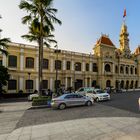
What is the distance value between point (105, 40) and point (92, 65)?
37.7ft

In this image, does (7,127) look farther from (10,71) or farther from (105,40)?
(105,40)

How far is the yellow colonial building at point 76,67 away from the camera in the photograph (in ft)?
125

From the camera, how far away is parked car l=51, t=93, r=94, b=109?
18.6 metres

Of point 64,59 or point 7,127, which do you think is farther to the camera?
point 64,59

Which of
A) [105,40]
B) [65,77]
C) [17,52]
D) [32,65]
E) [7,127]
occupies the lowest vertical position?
[7,127]

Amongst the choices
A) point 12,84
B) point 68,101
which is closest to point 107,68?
point 12,84

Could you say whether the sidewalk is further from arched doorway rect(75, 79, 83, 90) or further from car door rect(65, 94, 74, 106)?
arched doorway rect(75, 79, 83, 90)

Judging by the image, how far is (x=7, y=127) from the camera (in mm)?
11578

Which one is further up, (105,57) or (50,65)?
(105,57)

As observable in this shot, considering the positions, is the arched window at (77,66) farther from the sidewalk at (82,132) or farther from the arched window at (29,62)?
the sidewalk at (82,132)

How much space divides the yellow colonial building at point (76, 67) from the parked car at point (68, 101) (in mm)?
16168

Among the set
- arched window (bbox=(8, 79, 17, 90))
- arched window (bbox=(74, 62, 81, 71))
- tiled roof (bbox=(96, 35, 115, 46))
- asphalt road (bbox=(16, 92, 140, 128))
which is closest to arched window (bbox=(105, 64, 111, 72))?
tiled roof (bbox=(96, 35, 115, 46))

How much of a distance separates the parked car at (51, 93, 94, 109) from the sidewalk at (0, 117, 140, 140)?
704 centimetres

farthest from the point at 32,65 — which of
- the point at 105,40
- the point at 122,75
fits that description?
the point at 122,75
